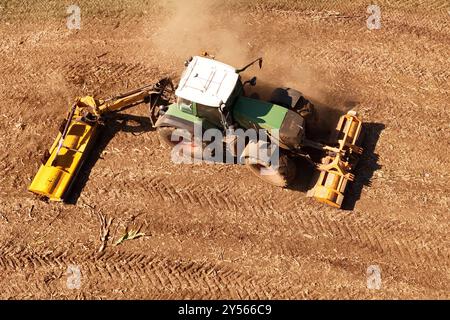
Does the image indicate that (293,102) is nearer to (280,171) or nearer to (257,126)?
(257,126)

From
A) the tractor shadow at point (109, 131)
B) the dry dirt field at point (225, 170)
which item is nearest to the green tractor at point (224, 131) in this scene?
the tractor shadow at point (109, 131)

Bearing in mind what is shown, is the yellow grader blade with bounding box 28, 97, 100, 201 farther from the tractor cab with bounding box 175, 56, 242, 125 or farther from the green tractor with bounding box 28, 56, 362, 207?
the tractor cab with bounding box 175, 56, 242, 125

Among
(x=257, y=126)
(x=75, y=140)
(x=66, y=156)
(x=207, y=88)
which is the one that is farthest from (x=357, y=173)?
(x=66, y=156)

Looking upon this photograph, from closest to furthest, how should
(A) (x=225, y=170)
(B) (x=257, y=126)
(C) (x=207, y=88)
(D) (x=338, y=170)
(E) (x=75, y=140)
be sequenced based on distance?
(C) (x=207, y=88)
(B) (x=257, y=126)
(D) (x=338, y=170)
(A) (x=225, y=170)
(E) (x=75, y=140)

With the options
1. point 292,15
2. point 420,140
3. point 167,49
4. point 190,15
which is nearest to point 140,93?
point 167,49

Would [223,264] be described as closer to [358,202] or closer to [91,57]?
[358,202]

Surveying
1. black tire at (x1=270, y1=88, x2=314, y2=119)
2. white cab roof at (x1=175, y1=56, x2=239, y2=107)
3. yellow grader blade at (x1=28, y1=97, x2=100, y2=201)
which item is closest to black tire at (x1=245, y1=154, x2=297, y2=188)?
black tire at (x1=270, y1=88, x2=314, y2=119)
